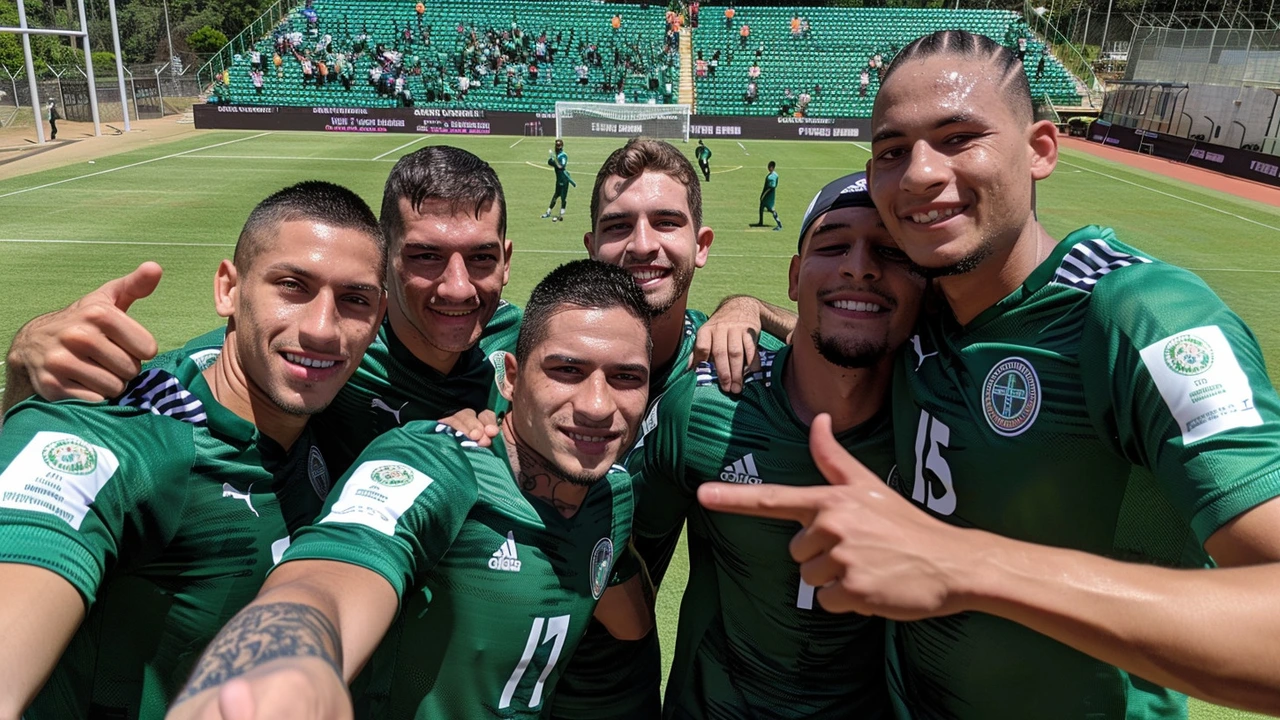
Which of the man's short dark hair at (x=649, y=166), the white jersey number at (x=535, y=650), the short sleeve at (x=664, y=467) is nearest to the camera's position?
the white jersey number at (x=535, y=650)

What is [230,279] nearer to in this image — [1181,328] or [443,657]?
[443,657]

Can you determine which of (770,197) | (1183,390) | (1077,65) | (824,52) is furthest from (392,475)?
(1077,65)

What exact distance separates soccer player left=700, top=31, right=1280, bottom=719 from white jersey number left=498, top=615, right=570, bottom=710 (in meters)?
1.12

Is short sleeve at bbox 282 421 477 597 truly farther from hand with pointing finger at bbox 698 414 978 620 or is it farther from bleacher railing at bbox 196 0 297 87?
bleacher railing at bbox 196 0 297 87

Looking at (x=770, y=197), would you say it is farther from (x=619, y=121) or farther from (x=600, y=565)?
(x=619, y=121)

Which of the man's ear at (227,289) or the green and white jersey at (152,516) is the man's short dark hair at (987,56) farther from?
the green and white jersey at (152,516)

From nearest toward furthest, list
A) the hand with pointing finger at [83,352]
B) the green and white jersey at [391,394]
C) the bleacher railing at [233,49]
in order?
the hand with pointing finger at [83,352] → the green and white jersey at [391,394] → the bleacher railing at [233,49]

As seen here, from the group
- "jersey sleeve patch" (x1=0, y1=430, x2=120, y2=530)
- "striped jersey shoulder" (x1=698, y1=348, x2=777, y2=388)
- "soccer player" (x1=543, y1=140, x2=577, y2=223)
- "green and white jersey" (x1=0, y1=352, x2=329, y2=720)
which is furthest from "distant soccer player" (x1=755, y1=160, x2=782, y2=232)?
"jersey sleeve patch" (x1=0, y1=430, x2=120, y2=530)

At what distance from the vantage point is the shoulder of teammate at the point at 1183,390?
6.23ft

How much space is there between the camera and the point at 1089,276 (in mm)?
2395

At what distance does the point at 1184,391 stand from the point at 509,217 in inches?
697

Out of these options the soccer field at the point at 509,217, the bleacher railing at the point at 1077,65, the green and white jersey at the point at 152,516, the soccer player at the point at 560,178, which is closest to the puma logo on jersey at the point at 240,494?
the green and white jersey at the point at 152,516

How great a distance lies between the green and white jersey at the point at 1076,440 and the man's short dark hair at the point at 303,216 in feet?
6.37

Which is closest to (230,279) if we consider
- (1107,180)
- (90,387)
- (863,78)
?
(90,387)
